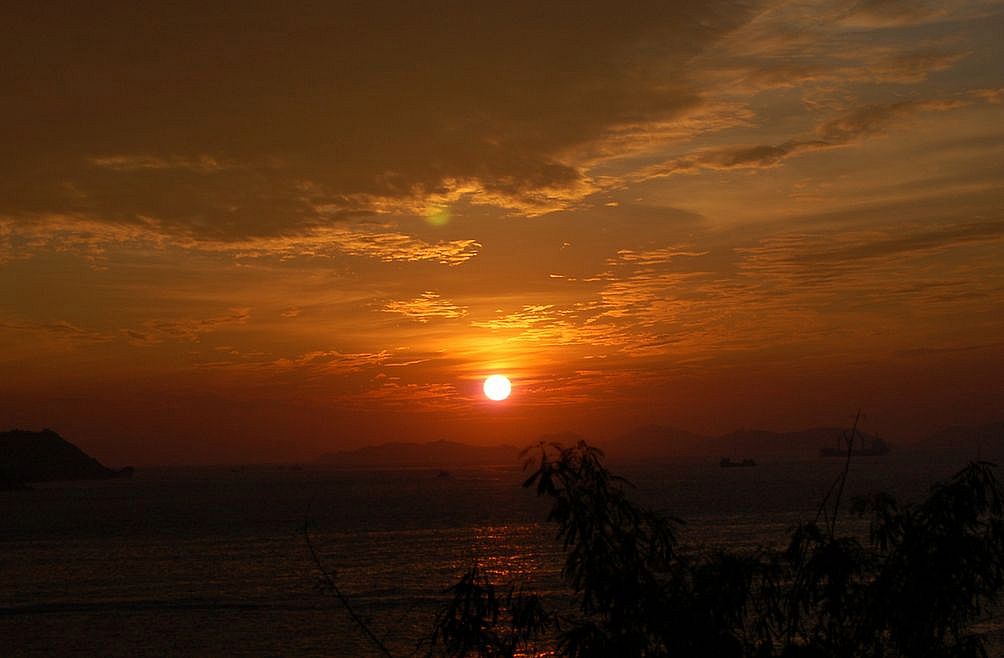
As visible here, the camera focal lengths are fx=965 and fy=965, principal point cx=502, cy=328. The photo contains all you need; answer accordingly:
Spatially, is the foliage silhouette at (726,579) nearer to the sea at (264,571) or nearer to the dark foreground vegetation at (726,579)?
the dark foreground vegetation at (726,579)

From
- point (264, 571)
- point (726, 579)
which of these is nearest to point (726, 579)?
point (726, 579)

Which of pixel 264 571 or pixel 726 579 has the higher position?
pixel 726 579

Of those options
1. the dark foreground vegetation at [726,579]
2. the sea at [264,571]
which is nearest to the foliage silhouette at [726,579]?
the dark foreground vegetation at [726,579]

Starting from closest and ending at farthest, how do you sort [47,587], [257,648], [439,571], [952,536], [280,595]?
[952,536]
[257,648]
[280,595]
[47,587]
[439,571]

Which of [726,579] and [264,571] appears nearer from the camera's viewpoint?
[726,579]

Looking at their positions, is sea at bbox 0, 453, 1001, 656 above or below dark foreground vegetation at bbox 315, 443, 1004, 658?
below

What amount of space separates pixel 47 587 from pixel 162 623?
813 inches

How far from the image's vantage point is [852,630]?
18.7 metres

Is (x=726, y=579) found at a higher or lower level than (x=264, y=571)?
higher

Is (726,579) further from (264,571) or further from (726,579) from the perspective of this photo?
(264,571)

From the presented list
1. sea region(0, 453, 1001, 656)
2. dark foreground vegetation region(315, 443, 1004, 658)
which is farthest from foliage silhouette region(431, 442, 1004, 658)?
sea region(0, 453, 1001, 656)

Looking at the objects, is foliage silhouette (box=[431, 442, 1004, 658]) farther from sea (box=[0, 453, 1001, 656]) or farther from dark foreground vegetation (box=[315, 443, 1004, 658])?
sea (box=[0, 453, 1001, 656])

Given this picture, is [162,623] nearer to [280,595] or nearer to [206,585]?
[280,595]

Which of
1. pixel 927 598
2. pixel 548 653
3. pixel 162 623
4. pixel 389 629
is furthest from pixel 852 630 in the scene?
pixel 162 623
